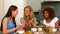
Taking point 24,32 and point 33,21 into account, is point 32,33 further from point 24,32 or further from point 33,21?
point 33,21

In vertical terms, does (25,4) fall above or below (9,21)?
above

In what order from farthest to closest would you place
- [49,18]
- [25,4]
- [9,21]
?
[25,4]
[49,18]
[9,21]

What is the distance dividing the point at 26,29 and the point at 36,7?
1174 millimetres

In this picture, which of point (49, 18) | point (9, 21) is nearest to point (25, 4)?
point (49, 18)

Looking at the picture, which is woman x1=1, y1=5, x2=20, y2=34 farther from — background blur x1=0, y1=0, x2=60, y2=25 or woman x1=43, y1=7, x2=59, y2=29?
background blur x1=0, y1=0, x2=60, y2=25

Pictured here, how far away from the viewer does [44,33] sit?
93.8 inches

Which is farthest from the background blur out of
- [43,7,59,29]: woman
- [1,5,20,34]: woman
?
[1,5,20,34]: woman

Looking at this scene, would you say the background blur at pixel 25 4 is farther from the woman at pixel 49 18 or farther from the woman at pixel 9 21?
the woman at pixel 9 21

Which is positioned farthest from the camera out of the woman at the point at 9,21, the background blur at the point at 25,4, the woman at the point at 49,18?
the background blur at the point at 25,4

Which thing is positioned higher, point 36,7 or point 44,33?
point 36,7

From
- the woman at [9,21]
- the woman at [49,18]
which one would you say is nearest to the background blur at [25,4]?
the woman at [49,18]

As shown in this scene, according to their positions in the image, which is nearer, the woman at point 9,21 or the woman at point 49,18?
the woman at point 9,21

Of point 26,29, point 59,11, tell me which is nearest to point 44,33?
point 26,29

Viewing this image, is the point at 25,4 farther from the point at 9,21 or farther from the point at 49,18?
the point at 9,21
